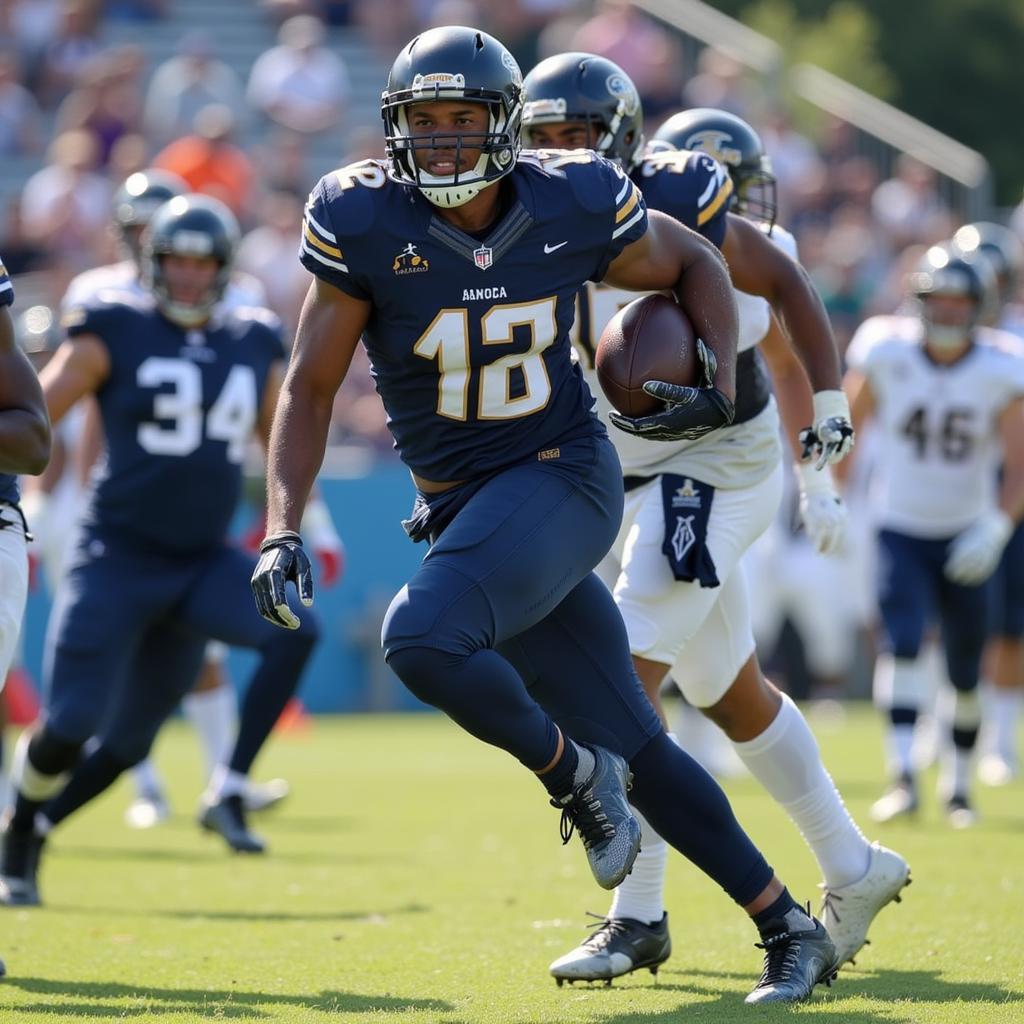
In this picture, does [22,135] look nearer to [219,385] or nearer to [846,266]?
[846,266]

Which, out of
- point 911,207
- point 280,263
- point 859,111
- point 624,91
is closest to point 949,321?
point 624,91

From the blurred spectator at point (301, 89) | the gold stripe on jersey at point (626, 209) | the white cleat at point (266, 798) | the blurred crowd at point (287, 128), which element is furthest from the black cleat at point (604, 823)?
the blurred spectator at point (301, 89)

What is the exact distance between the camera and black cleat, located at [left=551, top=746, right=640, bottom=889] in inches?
156

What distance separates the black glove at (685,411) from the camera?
4176 mm

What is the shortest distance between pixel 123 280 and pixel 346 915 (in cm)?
307

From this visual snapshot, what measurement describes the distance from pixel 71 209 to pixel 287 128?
2.50 meters

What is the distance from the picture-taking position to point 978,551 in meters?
7.82

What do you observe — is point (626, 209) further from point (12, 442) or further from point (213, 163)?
point (213, 163)

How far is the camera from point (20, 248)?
13.7 m

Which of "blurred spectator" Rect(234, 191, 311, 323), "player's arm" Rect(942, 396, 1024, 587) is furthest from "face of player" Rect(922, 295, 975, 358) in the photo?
"blurred spectator" Rect(234, 191, 311, 323)

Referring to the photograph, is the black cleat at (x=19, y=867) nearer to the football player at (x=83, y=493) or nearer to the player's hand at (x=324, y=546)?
the football player at (x=83, y=493)

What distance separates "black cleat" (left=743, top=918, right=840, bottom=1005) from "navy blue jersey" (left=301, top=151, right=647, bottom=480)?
1.16 meters

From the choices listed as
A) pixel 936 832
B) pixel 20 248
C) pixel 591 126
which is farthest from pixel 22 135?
pixel 591 126

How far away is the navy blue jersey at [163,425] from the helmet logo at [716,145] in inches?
81.5
